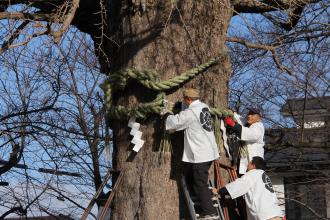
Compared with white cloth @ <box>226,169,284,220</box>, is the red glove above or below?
above

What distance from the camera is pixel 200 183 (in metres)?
5.17

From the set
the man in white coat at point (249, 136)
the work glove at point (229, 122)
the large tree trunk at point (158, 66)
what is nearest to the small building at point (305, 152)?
the man in white coat at point (249, 136)

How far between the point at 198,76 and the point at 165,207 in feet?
3.94

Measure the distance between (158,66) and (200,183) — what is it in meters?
1.10

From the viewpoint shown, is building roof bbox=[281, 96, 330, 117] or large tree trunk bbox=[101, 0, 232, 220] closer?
large tree trunk bbox=[101, 0, 232, 220]

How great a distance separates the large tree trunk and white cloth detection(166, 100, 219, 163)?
0.43ft

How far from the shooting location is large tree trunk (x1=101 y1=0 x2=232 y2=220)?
5203mm

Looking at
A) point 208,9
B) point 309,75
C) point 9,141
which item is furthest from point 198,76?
point 309,75

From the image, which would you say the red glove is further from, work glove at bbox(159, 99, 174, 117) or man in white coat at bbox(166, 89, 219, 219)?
work glove at bbox(159, 99, 174, 117)

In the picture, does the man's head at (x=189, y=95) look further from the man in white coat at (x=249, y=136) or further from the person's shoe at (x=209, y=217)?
the person's shoe at (x=209, y=217)

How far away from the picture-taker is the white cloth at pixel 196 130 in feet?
17.1

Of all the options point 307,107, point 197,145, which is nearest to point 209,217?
point 197,145

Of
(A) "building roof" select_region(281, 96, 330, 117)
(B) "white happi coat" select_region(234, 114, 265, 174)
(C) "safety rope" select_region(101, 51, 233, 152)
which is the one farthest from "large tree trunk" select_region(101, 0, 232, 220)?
(A) "building roof" select_region(281, 96, 330, 117)

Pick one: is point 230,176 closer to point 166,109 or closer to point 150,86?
point 166,109
